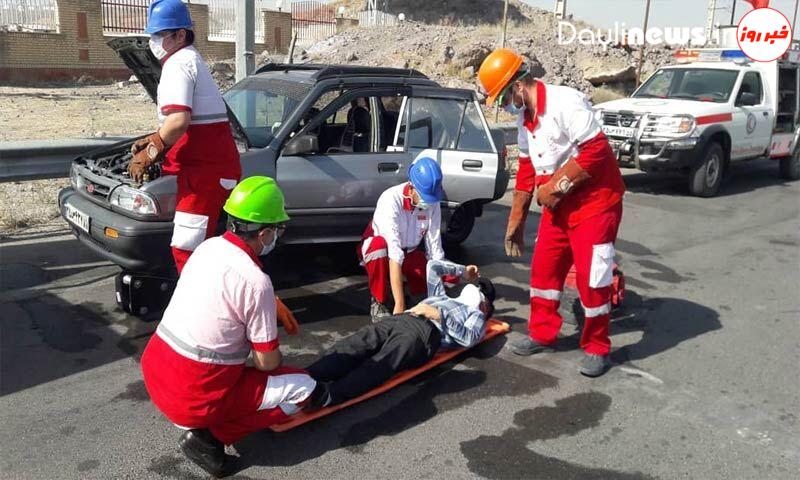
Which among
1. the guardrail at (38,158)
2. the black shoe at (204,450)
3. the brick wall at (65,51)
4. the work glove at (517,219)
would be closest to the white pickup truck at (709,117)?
the work glove at (517,219)

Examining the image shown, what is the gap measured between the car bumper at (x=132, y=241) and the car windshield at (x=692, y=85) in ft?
30.2

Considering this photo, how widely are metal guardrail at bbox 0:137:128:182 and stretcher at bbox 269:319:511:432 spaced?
3.60 m

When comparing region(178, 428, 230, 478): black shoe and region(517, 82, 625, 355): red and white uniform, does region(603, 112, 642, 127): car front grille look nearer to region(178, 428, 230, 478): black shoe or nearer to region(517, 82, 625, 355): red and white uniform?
region(517, 82, 625, 355): red and white uniform

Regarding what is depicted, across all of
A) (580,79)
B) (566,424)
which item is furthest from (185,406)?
(580,79)

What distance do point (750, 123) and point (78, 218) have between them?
404 inches

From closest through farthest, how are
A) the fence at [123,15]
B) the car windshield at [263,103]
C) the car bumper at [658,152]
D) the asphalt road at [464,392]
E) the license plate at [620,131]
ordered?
the asphalt road at [464,392] → the car windshield at [263,103] → the car bumper at [658,152] → the license plate at [620,131] → the fence at [123,15]

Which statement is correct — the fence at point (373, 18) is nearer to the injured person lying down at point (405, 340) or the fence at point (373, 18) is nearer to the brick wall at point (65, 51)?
the brick wall at point (65, 51)

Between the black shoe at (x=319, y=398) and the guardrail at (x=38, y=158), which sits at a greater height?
the guardrail at (x=38, y=158)

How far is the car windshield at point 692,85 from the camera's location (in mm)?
11156

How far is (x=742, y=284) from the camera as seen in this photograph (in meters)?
6.52

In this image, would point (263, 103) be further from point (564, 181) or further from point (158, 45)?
point (564, 181)

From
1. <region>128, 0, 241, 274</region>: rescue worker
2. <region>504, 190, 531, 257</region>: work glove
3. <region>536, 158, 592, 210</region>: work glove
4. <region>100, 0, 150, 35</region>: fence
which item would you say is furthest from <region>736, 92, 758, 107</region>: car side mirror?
<region>100, 0, 150, 35</region>: fence

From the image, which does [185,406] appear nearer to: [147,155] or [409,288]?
[147,155]

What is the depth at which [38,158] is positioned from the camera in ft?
20.9
